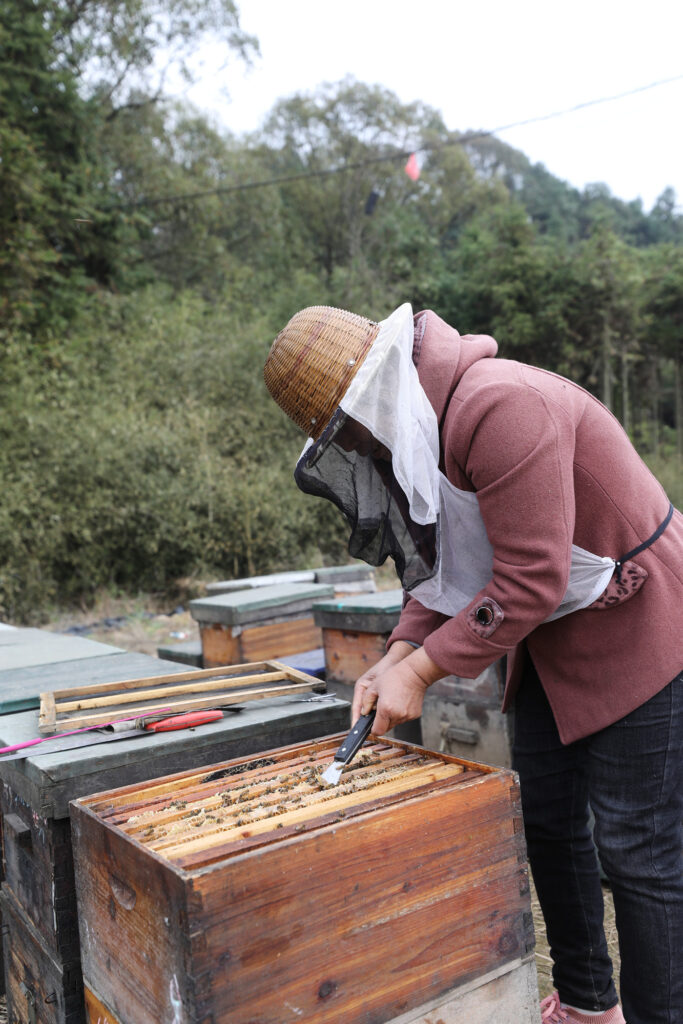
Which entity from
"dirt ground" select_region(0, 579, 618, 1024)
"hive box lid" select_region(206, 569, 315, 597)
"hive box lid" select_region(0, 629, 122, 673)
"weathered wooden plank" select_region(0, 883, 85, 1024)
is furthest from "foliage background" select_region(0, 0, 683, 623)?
"weathered wooden plank" select_region(0, 883, 85, 1024)

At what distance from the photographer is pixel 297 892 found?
3.52 ft

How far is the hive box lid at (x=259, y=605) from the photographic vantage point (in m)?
3.55

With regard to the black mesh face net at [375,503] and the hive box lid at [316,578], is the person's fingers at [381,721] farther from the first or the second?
the hive box lid at [316,578]

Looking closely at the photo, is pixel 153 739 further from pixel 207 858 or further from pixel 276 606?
pixel 276 606

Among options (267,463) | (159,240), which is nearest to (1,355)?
(267,463)

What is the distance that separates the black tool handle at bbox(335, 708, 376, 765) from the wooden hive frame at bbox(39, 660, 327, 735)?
14.1 inches

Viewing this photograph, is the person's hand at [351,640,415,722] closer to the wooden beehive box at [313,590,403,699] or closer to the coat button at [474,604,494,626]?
the coat button at [474,604,494,626]

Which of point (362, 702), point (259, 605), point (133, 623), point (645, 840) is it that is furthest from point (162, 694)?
point (133, 623)

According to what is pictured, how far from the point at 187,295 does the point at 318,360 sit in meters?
13.2

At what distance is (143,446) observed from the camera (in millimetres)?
8922

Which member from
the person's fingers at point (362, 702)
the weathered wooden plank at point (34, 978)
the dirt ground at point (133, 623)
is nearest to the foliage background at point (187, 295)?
the dirt ground at point (133, 623)

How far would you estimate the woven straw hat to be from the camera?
1.43m

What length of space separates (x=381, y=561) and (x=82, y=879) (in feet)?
2.68

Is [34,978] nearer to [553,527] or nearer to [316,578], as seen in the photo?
[553,527]
